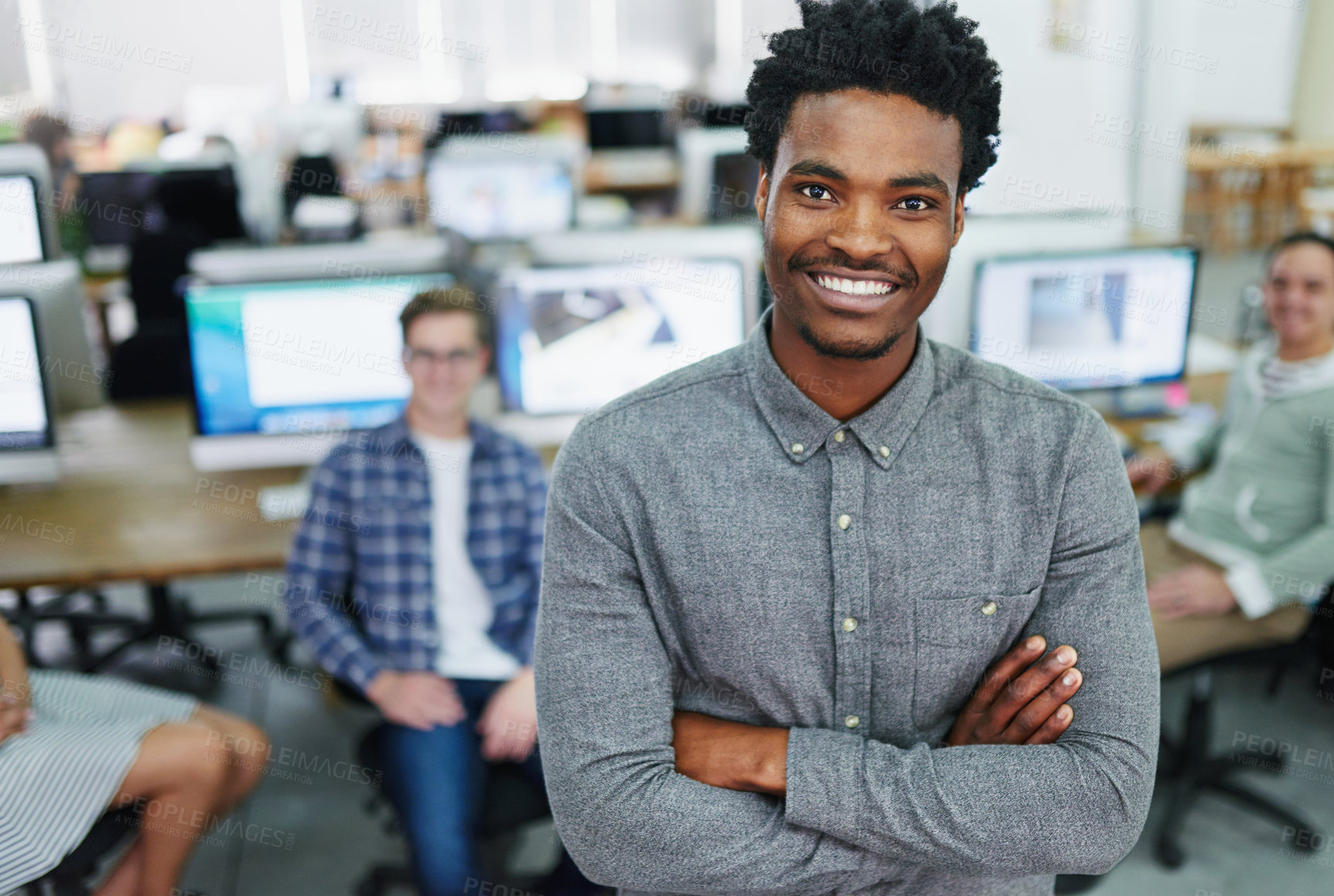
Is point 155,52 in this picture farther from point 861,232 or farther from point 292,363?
point 861,232

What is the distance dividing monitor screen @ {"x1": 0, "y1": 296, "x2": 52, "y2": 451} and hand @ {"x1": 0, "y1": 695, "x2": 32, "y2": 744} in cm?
99

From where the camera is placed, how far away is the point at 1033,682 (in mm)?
1043

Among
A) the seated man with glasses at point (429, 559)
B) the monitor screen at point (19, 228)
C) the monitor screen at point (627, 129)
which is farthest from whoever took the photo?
the monitor screen at point (627, 129)

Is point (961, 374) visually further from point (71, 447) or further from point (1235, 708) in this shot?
point (71, 447)

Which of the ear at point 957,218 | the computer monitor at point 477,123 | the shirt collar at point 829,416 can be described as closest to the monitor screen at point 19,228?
the shirt collar at point 829,416

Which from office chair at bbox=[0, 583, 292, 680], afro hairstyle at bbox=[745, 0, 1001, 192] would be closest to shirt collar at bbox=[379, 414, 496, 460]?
afro hairstyle at bbox=[745, 0, 1001, 192]

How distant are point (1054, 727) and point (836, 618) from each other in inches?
9.3

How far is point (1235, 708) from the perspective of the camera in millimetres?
3045

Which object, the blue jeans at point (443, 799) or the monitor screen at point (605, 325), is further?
the monitor screen at point (605, 325)

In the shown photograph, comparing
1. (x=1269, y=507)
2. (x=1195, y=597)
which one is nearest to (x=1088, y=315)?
(x=1269, y=507)

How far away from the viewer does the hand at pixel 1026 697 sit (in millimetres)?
1044

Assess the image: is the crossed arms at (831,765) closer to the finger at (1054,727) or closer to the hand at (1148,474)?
the finger at (1054,727)

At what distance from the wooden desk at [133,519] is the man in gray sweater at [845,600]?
155 cm

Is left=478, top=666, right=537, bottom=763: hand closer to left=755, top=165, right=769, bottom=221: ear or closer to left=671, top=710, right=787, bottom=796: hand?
left=671, top=710, right=787, bottom=796: hand
